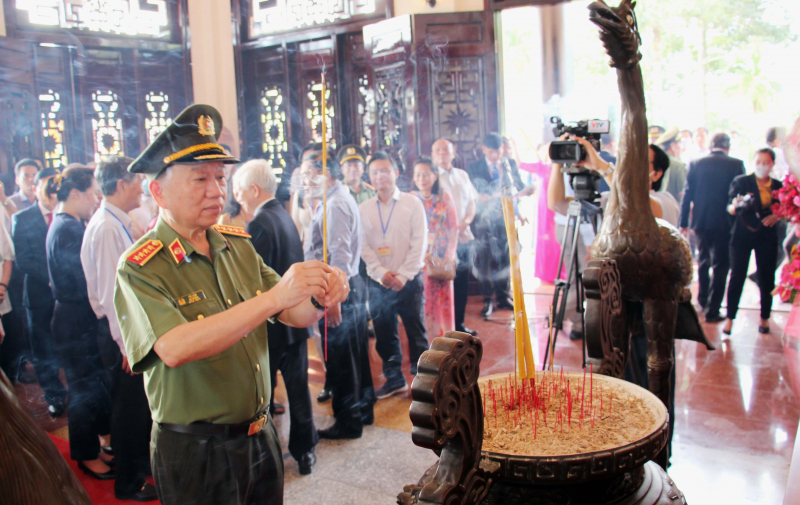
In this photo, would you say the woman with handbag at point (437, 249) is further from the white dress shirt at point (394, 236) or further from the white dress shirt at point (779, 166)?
the white dress shirt at point (779, 166)

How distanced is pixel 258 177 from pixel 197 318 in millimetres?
1287

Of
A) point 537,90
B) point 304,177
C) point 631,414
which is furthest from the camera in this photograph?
point 537,90

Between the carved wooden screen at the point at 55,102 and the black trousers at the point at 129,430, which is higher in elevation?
the carved wooden screen at the point at 55,102

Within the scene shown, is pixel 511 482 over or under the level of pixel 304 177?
under

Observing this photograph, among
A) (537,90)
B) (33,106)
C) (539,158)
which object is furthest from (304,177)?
(537,90)

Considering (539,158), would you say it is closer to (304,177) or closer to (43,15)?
(304,177)

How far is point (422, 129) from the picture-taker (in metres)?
3.78

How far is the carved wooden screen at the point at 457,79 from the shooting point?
3.70 metres

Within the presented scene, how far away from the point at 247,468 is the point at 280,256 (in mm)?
1202

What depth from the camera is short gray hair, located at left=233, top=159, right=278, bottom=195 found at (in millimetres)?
2406

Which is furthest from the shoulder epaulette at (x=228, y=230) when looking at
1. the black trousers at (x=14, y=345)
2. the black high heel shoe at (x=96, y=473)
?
the black trousers at (x=14, y=345)

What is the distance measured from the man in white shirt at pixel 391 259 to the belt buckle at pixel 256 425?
1.85m

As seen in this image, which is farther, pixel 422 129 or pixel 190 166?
pixel 422 129

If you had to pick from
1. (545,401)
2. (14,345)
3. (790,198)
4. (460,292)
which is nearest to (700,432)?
(790,198)
